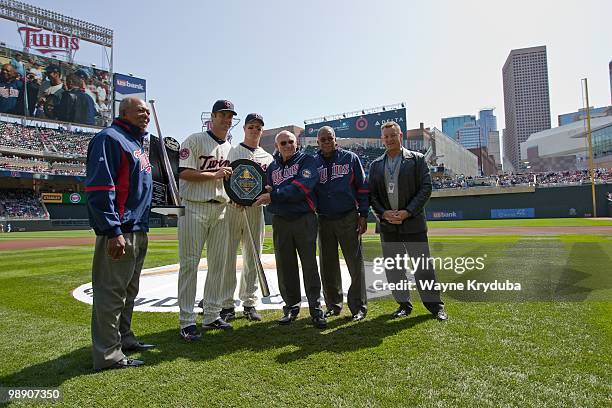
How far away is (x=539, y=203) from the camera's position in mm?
31812

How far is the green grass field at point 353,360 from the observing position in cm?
228

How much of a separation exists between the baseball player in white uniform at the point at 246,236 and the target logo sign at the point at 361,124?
4927cm

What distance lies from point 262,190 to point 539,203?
33742mm

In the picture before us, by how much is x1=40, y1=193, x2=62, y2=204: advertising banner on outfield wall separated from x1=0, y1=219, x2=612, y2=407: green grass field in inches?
1694

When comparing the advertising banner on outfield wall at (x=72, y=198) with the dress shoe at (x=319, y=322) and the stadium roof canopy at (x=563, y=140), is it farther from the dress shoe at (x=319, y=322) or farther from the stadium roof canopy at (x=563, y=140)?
the stadium roof canopy at (x=563, y=140)

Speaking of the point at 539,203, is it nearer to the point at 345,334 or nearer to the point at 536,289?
the point at 536,289

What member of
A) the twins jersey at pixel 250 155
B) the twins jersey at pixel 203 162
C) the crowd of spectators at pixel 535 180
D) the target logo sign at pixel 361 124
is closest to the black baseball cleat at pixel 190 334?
the twins jersey at pixel 203 162

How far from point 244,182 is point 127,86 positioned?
5166 cm

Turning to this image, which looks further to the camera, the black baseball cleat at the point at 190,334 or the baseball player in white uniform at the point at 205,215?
the baseball player in white uniform at the point at 205,215

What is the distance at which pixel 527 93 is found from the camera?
161000 mm

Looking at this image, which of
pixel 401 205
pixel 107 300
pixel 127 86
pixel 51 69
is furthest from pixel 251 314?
pixel 127 86

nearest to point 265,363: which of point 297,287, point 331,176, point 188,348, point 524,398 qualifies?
point 188,348

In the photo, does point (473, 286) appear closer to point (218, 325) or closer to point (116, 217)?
point (218, 325)

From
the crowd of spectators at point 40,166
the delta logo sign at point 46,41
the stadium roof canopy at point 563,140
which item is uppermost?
the delta logo sign at point 46,41
